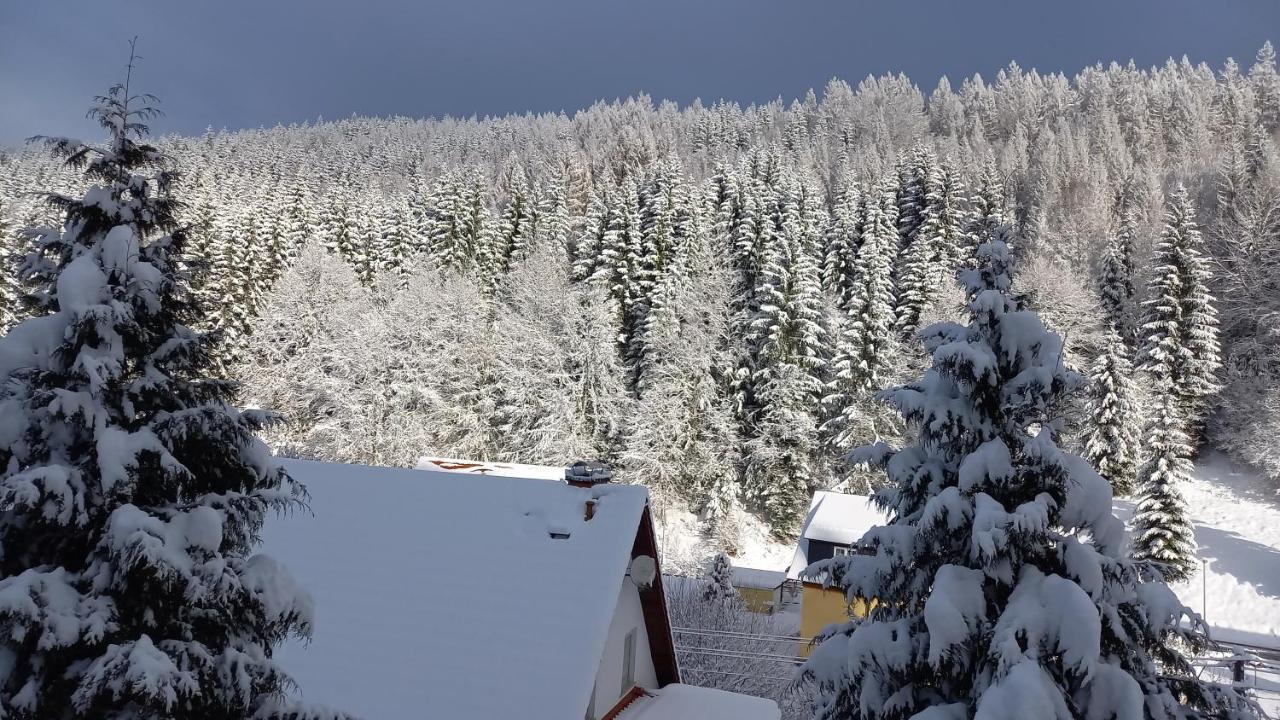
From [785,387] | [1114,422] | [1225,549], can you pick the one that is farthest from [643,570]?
[1114,422]

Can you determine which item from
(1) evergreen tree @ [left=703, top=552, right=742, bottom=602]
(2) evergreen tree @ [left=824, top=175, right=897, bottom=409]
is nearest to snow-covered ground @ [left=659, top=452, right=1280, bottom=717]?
(1) evergreen tree @ [left=703, top=552, right=742, bottom=602]

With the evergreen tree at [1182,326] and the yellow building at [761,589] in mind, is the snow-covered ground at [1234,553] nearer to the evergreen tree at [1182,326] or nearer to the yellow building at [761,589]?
the evergreen tree at [1182,326]

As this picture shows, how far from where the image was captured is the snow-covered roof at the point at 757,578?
35.0 m

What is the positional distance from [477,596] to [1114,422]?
1617 inches

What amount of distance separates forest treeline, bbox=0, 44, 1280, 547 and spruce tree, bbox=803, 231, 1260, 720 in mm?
30559

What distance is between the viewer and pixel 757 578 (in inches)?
1414

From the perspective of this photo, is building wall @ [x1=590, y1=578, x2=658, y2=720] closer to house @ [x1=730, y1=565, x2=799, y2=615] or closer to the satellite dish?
the satellite dish

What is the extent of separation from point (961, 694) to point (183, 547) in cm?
620

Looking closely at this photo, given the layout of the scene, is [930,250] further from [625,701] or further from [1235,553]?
[625,701]

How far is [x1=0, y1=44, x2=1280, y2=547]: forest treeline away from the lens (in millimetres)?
41750

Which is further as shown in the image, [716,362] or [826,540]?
[716,362]

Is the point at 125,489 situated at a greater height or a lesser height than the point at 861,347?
lesser

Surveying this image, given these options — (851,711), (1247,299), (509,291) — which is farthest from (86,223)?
(1247,299)

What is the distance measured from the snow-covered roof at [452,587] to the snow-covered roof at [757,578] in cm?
2594
